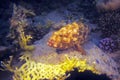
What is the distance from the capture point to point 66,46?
20.6 feet

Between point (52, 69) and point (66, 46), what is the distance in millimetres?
916

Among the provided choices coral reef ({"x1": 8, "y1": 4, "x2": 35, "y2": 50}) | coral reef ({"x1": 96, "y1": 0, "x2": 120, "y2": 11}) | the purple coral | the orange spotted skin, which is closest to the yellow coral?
the orange spotted skin

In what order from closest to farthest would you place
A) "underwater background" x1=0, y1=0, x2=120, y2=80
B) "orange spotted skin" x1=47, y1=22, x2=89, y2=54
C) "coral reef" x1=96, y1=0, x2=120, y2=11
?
1. "underwater background" x1=0, y1=0, x2=120, y2=80
2. "orange spotted skin" x1=47, y1=22, x2=89, y2=54
3. "coral reef" x1=96, y1=0, x2=120, y2=11

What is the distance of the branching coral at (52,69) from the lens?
5.61 metres

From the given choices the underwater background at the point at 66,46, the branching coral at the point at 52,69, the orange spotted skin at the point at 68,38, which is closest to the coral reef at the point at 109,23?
the underwater background at the point at 66,46

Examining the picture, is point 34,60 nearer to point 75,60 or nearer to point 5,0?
point 75,60

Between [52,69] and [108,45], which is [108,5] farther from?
[52,69]

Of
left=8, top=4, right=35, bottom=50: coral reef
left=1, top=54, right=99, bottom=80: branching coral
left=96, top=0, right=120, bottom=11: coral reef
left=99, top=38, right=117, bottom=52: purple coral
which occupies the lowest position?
left=1, top=54, right=99, bottom=80: branching coral

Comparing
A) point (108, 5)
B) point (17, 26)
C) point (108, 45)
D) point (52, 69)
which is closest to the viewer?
point (52, 69)

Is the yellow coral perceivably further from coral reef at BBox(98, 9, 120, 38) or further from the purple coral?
coral reef at BBox(98, 9, 120, 38)

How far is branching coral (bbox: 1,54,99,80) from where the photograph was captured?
18.4 ft

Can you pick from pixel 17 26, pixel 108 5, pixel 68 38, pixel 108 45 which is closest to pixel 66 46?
pixel 68 38

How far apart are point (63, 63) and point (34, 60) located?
89 cm

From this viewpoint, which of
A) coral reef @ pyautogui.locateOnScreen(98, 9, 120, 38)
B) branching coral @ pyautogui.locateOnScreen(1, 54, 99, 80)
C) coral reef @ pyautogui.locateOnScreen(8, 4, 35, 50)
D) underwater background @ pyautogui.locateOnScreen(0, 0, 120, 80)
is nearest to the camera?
branching coral @ pyautogui.locateOnScreen(1, 54, 99, 80)
